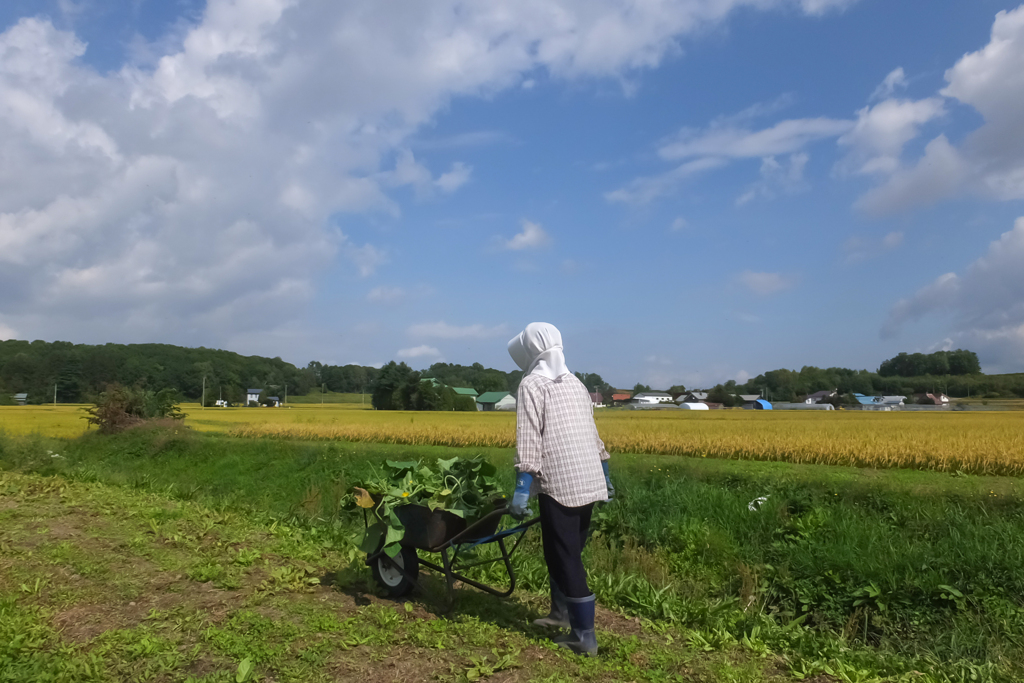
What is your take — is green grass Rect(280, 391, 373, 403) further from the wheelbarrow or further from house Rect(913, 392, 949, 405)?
the wheelbarrow

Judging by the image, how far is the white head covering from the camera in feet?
13.7

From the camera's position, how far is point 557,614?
13.9 ft

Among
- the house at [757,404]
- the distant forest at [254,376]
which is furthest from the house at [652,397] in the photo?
the house at [757,404]

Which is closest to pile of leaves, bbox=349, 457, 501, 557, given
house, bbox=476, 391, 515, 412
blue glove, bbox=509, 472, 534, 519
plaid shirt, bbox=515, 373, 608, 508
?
blue glove, bbox=509, 472, 534, 519

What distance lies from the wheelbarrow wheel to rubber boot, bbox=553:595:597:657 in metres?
1.36

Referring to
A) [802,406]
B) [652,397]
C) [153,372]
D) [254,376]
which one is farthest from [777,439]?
[254,376]

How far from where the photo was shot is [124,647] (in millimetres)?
3680

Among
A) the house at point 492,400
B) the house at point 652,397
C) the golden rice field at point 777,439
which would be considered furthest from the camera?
the house at point 492,400

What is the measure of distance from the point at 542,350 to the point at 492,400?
4463cm

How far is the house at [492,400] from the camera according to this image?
45562 millimetres

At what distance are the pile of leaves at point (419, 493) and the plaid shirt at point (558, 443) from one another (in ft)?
2.98

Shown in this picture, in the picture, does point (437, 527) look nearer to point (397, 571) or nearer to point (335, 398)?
point (397, 571)

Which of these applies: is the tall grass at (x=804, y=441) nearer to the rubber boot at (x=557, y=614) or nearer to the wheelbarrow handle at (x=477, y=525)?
the rubber boot at (x=557, y=614)

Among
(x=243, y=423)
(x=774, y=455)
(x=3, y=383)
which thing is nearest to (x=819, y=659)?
A: (x=774, y=455)
